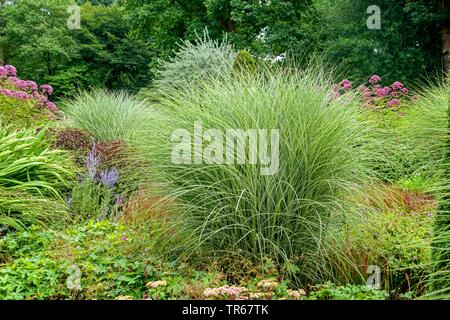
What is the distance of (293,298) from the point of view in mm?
2695

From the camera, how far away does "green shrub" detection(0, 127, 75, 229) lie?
172 inches

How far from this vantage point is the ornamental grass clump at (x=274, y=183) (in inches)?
125

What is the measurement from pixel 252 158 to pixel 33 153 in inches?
117

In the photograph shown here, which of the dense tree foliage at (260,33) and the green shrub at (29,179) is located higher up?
the dense tree foliage at (260,33)

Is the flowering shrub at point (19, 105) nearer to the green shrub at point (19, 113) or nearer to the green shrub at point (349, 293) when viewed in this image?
the green shrub at point (19, 113)

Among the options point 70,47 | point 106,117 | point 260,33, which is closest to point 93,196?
point 106,117

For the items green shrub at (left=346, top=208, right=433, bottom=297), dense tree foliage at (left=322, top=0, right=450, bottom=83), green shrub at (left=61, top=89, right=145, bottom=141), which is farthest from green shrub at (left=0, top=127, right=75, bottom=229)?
dense tree foliage at (left=322, top=0, right=450, bottom=83)

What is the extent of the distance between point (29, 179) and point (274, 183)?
2685 millimetres

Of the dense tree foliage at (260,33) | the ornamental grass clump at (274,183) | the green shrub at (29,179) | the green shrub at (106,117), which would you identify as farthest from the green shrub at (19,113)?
the dense tree foliage at (260,33)

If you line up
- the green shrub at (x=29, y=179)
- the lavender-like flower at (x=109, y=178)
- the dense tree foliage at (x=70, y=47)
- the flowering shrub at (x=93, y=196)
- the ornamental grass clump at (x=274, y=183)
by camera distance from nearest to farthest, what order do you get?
the ornamental grass clump at (x=274, y=183), the green shrub at (x=29, y=179), the flowering shrub at (x=93, y=196), the lavender-like flower at (x=109, y=178), the dense tree foliage at (x=70, y=47)

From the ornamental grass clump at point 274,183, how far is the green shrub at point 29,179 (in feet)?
5.01

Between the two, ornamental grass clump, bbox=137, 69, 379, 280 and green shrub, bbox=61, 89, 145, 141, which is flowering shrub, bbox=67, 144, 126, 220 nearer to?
ornamental grass clump, bbox=137, 69, 379, 280
